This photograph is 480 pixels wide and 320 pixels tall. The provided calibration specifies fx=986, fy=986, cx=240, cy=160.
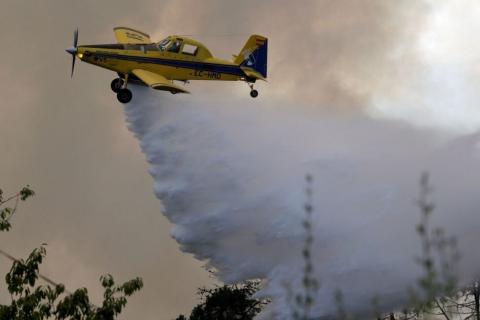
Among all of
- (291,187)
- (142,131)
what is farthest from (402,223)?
(142,131)

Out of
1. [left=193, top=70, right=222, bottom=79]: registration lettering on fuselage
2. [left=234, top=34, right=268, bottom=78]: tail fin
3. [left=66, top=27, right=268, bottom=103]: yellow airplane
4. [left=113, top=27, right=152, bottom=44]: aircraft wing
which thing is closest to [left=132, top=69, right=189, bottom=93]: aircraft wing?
[left=66, top=27, right=268, bottom=103]: yellow airplane

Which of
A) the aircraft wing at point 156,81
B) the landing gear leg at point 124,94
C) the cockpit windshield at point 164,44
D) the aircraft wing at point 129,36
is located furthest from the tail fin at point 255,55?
the landing gear leg at point 124,94

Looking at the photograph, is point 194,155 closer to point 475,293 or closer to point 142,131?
point 142,131

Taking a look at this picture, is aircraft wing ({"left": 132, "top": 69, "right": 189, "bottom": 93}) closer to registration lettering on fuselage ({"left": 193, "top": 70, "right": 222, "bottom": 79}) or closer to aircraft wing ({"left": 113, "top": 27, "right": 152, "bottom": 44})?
registration lettering on fuselage ({"left": 193, "top": 70, "right": 222, "bottom": 79})

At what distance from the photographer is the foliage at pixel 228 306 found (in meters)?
55.9

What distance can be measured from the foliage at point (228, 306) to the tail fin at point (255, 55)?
1337cm

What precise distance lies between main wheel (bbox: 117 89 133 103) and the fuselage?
1186 mm

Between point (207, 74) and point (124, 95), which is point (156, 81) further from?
point (207, 74)

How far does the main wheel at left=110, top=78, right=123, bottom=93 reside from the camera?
43.2 metres

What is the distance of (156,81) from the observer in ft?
139

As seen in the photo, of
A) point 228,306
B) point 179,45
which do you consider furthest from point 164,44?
point 228,306

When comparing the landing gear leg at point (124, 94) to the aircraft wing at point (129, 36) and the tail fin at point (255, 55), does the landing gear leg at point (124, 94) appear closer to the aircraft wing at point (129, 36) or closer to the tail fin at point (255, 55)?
the aircraft wing at point (129, 36)

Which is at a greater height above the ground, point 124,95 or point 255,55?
point 255,55

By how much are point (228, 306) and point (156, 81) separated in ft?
64.4
